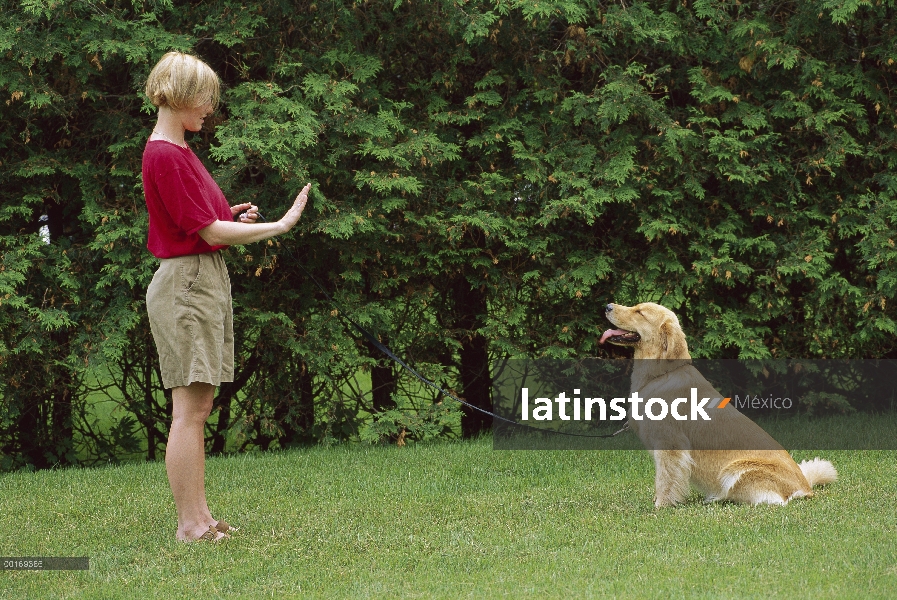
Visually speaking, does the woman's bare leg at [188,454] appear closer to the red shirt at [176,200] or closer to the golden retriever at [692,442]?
the red shirt at [176,200]

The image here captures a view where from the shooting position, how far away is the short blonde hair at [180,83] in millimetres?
4348

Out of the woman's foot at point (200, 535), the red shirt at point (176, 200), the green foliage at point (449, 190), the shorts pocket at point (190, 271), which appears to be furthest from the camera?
the green foliage at point (449, 190)

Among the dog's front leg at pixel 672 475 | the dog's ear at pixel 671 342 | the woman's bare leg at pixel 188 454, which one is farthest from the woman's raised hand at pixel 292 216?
the dog's front leg at pixel 672 475

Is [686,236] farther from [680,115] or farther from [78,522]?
[78,522]

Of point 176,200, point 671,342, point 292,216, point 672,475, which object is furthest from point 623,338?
Result: point 176,200

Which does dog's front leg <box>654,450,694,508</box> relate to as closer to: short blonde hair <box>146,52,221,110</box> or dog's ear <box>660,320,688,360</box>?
dog's ear <box>660,320,688,360</box>

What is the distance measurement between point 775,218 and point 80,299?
5375 mm

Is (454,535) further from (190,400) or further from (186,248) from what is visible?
(186,248)

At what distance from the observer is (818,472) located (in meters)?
5.55

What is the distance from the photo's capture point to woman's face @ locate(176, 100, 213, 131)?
14.6 feet

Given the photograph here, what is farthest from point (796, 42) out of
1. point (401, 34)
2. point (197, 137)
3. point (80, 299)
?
point (80, 299)

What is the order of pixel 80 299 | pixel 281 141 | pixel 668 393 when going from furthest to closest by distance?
pixel 80 299 → pixel 281 141 → pixel 668 393

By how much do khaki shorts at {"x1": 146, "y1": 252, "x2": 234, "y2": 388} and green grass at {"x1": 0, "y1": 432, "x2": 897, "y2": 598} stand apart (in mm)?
833

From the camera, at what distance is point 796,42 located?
7629mm
